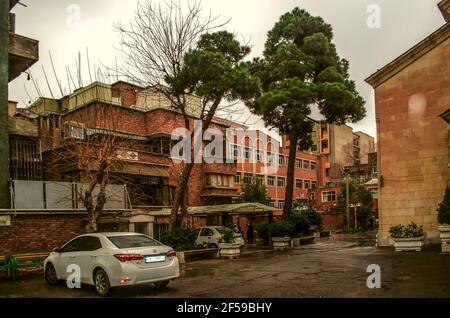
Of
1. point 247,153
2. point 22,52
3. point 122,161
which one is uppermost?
point 22,52

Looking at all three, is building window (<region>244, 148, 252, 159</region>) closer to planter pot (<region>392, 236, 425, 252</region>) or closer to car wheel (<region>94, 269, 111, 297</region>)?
planter pot (<region>392, 236, 425, 252</region>)

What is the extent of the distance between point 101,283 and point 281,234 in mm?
16593

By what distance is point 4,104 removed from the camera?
19375 millimetres

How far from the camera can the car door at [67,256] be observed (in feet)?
37.2

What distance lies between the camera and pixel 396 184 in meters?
21.3

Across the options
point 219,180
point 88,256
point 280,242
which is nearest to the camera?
point 88,256

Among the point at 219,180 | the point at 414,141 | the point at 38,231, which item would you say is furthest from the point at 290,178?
the point at 38,231

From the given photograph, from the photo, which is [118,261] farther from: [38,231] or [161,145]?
[161,145]

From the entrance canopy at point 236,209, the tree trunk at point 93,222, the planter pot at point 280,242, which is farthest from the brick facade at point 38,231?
the planter pot at point 280,242

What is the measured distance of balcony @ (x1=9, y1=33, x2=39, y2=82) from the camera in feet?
67.9

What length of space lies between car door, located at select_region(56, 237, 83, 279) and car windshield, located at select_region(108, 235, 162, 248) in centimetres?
127

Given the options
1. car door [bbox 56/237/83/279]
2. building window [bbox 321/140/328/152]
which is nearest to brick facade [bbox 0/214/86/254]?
car door [bbox 56/237/83/279]

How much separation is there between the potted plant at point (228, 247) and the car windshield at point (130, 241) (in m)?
8.58
